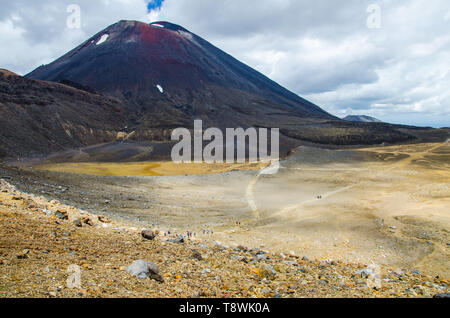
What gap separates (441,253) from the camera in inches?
420

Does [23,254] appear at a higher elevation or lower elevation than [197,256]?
higher

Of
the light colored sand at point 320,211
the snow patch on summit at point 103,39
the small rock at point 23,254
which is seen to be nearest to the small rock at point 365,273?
the light colored sand at point 320,211

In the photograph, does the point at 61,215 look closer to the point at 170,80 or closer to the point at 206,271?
the point at 206,271

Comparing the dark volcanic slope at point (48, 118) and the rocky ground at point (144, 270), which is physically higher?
the dark volcanic slope at point (48, 118)

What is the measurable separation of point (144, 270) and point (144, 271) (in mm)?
20

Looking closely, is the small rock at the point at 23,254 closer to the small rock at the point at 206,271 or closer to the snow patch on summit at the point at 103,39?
the small rock at the point at 206,271

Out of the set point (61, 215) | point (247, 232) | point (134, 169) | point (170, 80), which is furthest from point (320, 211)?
point (170, 80)

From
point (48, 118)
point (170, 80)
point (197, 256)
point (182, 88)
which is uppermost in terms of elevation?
point (170, 80)

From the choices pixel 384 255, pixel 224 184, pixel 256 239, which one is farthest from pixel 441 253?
pixel 224 184

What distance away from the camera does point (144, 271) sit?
4844mm

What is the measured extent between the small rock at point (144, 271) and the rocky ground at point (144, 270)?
16 millimetres

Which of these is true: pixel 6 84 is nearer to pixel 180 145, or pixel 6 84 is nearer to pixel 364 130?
pixel 180 145

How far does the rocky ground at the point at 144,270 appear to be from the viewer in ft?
13.9

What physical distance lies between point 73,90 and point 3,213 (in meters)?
76.7
